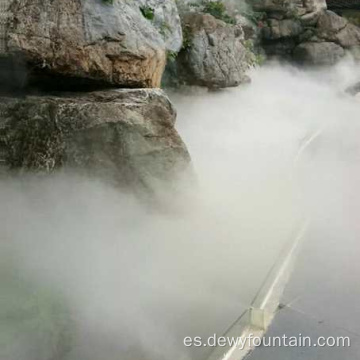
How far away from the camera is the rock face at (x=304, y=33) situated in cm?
1703

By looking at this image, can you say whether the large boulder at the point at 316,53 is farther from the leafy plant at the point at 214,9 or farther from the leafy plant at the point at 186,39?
the leafy plant at the point at 186,39

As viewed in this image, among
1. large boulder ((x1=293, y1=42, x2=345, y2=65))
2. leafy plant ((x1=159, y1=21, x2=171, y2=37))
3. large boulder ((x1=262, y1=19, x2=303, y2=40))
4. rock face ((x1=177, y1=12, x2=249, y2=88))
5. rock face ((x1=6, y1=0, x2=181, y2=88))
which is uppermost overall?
rock face ((x1=6, y1=0, x2=181, y2=88))

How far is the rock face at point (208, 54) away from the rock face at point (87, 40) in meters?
3.31

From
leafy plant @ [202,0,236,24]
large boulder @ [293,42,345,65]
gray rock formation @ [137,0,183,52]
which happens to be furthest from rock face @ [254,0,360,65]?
gray rock formation @ [137,0,183,52]

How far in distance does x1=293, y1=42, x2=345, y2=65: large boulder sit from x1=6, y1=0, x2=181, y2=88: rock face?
13734 mm

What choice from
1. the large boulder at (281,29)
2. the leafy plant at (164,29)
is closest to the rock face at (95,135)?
the leafy plant at (164,29)

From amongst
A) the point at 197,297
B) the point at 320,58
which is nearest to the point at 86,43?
the point at 197,297

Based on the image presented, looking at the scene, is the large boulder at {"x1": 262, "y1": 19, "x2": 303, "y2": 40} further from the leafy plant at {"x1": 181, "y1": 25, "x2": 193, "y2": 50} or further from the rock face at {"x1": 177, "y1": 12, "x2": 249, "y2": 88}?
the leafy plant at {"x1": 181, "y1": 25, "x2": 193, "y2": 50}

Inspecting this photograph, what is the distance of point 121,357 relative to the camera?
3045mm

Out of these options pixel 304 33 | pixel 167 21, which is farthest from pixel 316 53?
pixel 167 21

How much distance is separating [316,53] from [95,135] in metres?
15.2

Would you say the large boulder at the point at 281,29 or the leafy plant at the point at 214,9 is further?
the large boulder at the point at 281,29

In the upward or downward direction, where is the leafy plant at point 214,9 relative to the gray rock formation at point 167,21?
downward

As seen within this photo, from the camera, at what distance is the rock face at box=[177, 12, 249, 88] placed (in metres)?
8.47
